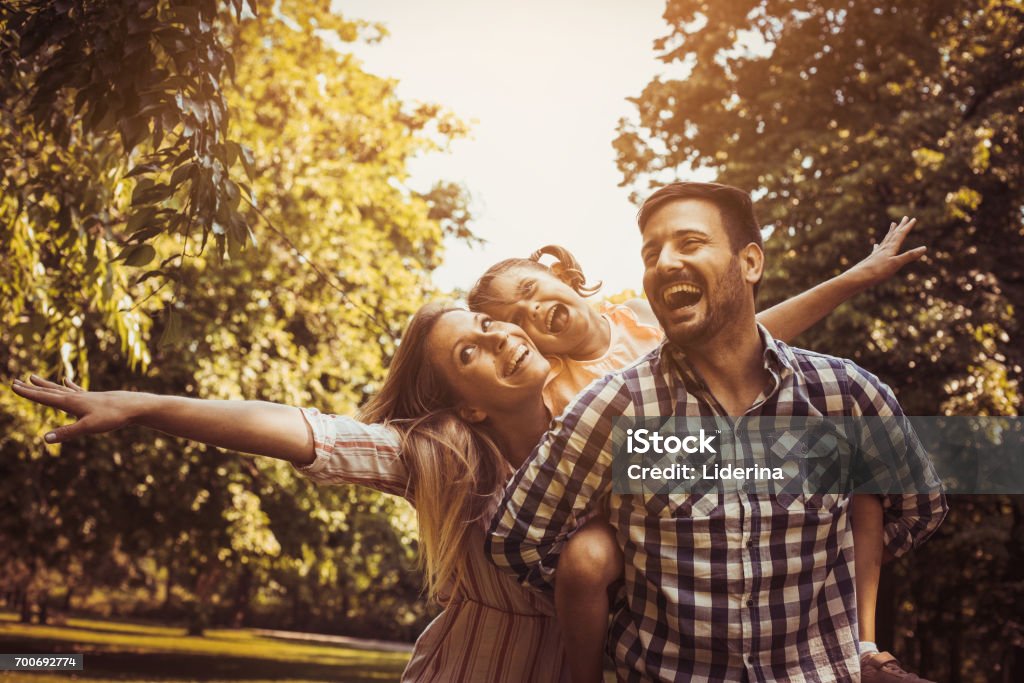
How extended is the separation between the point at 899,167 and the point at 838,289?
9.20 m

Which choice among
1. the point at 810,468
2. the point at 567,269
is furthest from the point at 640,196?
the point at 810,468

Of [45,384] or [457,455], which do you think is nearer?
Result: [45,384]

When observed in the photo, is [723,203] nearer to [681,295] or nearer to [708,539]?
[681,295]

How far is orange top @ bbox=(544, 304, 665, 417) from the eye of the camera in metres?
2.95

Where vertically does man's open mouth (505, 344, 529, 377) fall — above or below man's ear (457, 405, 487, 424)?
above

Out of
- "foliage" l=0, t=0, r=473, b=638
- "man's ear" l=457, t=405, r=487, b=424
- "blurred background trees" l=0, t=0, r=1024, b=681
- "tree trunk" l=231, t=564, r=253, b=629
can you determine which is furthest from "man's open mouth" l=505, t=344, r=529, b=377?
"tree trunk" l=231, t=564, r=253, b=629

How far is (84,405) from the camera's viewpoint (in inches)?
82.5

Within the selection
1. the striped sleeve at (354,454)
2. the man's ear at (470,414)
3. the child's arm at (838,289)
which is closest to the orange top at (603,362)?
the man's ear at (470,414)

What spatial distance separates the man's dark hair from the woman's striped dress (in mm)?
1002

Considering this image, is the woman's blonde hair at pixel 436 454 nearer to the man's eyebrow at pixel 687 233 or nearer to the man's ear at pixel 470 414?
the man's ear at pixel 470 414

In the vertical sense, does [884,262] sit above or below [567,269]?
below

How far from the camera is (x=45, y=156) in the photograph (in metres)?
5.05

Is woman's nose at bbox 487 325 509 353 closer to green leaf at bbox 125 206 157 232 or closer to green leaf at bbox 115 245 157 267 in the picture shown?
green leaf at bbox 115 245 157 267

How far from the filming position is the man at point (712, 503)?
1.99 meters
